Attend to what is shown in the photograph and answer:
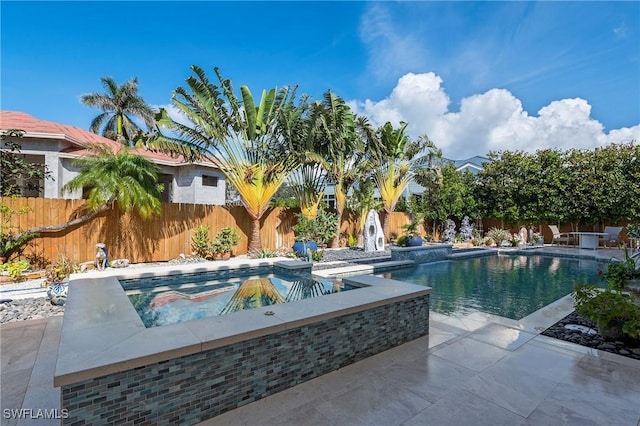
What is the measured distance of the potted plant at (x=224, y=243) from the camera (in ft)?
36.7

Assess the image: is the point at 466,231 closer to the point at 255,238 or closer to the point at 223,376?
the point at 255,238

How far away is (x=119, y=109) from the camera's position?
2350 centimetres

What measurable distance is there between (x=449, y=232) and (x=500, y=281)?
11.2m

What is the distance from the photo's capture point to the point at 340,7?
450 inches

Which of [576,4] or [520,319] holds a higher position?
[576,4]

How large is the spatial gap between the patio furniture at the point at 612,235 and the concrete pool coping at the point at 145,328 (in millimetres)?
17414

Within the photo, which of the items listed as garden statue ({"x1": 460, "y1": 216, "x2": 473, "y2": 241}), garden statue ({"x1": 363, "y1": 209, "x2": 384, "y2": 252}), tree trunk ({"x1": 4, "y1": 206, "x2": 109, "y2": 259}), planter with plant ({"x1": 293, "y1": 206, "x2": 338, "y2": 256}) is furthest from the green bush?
garden statue ({"x1": 460, "y1": 216, "x2": 473, "y2": 241})

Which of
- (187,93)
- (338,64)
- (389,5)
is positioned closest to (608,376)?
(389,5)

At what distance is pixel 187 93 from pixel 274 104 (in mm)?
3101

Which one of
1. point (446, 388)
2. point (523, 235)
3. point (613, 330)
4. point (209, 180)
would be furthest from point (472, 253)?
point (209, 180)

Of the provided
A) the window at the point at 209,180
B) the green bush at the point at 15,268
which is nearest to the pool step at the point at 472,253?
the window at the point at 209,180

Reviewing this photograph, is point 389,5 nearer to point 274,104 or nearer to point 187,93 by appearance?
point 274,104

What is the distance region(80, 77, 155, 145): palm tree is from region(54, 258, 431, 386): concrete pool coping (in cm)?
2293

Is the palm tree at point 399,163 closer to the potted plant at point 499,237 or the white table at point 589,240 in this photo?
the potted plant at point 499,237
